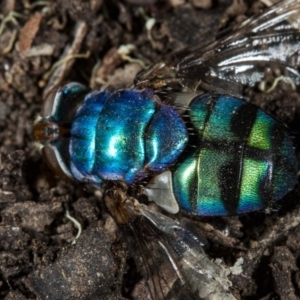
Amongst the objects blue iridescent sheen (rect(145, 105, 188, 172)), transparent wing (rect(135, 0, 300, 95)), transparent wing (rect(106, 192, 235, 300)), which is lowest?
transparent wing (rect(106, 192, 235, 300))

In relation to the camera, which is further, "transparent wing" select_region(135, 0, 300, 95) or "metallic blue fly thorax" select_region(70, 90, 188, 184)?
"transparent wing" select_region(135, 0, 300, 95)

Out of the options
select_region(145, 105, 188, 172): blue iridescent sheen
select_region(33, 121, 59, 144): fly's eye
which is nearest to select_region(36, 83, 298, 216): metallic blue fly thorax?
select_region(145, 105, 188, 172): blue iridescent sheen

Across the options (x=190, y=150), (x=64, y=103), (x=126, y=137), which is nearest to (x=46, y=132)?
(x=64, y=103)

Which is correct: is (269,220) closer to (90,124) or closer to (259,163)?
(259,163)

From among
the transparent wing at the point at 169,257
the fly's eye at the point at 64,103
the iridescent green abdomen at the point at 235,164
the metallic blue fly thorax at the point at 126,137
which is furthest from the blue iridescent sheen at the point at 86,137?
the iridescent green abdomen at the point at 235,164

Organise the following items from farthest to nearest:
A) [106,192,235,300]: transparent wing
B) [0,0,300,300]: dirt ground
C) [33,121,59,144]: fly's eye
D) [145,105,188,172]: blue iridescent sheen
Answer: [33,121,59,144]: fly's eye → [0,0,300,300]: dirt ground → [145,105,188,172]: blue iridescent sheen → [106,192,235,300]: transparent wing

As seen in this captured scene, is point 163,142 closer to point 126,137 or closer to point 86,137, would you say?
point 126,137

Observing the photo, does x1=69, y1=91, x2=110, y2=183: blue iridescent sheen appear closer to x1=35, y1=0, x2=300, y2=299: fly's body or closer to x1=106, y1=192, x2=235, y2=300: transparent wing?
x1=35, y1=0, x2=300, y2=299: fly's body
